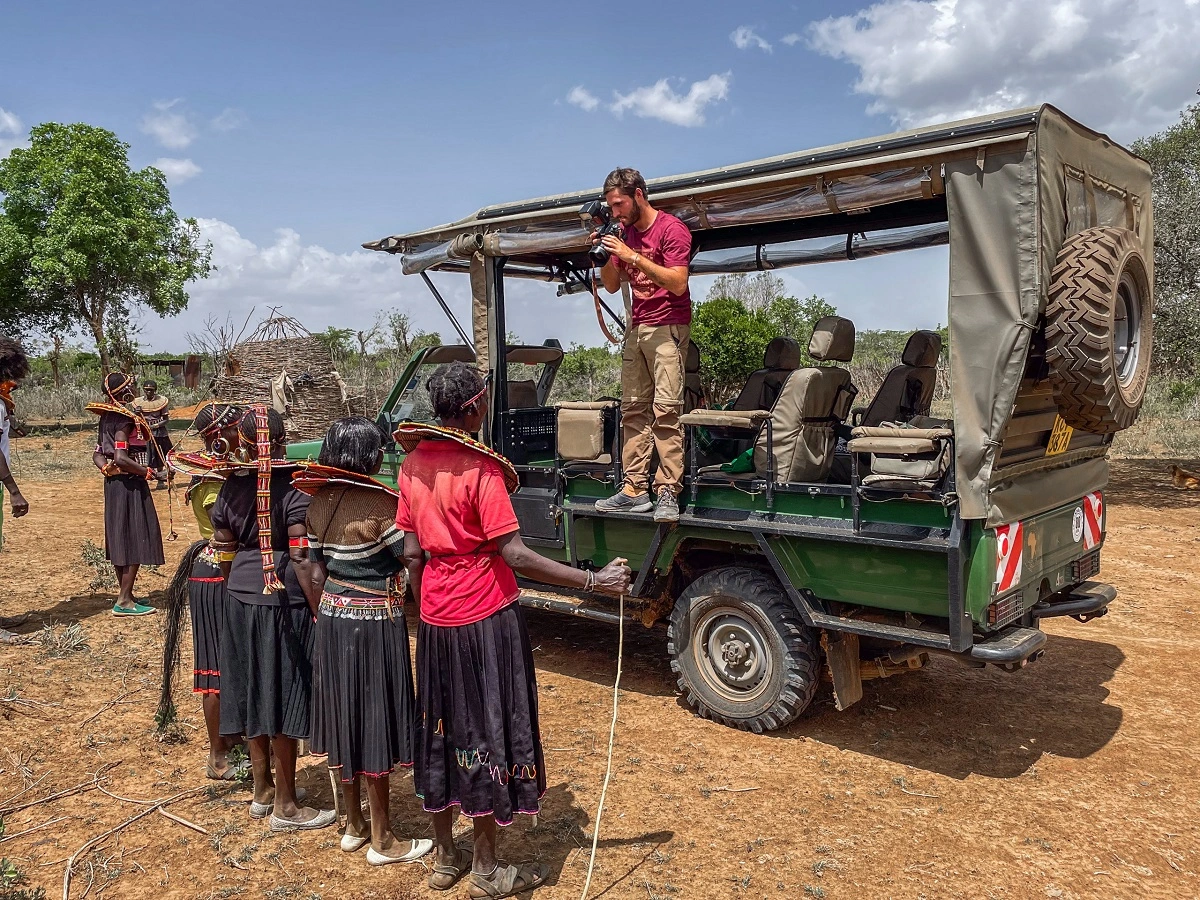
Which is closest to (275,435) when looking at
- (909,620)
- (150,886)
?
(150,886)

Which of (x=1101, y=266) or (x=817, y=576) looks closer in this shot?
(x=1101, y=266)

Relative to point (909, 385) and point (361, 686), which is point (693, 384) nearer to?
point (909, 385)

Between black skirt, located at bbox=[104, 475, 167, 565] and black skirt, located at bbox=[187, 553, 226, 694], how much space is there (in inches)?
128

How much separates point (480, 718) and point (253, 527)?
4.35ft

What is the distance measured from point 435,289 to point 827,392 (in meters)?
2.97

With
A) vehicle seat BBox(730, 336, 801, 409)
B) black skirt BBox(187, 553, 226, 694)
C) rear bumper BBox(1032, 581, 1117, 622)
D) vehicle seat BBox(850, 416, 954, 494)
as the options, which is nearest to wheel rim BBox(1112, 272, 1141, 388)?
vehicle seat BBox(850, 416, 954, 494)

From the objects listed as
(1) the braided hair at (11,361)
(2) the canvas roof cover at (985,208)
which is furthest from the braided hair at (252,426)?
(1) the braided hair at (11,361)

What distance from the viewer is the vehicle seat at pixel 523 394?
700 cm

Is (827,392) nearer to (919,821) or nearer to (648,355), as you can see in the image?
(648,355)

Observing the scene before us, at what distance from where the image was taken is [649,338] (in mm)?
5051

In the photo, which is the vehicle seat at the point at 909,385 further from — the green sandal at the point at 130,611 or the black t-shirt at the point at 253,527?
the green sandal at the point at 130,611

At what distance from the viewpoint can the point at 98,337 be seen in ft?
73.7

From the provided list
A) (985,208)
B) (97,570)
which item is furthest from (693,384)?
(97,570)

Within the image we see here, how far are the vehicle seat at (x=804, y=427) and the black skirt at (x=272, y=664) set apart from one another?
2524mm
